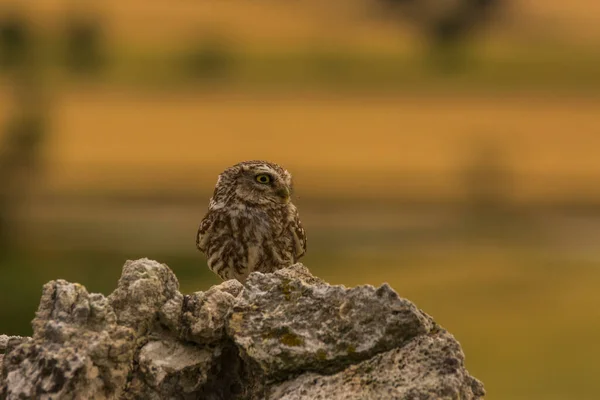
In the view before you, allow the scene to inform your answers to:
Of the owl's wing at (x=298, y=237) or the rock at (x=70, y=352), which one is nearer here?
the rock at (x=70, y=352)

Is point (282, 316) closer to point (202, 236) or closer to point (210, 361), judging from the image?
point (210, 361)

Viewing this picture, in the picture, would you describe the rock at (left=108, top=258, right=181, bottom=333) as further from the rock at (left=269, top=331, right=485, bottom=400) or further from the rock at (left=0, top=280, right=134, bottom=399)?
the rock at (left=269, top=331, right=485, bottom=400)

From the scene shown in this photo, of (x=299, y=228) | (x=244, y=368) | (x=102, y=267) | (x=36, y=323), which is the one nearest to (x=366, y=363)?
(x=244, y=368)

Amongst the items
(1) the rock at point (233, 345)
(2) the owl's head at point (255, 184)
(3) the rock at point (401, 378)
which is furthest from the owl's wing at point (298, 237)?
(3) the rock at point (401, 378)

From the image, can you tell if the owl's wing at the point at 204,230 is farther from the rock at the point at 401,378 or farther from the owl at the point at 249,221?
the rock at the point at 401,378

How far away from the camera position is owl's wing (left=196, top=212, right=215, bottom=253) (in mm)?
12766

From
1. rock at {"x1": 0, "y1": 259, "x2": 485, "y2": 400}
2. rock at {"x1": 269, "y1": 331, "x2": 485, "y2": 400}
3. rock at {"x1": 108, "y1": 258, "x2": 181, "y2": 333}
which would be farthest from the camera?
rock at {"x1": 108, "y1": 258, "x2": 181, "y2": 333}

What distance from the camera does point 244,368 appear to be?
8.65m

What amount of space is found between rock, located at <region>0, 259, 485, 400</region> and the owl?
381cm

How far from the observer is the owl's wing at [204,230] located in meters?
12.8

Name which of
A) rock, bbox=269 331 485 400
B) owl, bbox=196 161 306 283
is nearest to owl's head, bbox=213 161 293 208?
owl, bbox=196 161 306 283

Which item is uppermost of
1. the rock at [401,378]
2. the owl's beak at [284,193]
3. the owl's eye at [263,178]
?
the owl's eye at [263,178]

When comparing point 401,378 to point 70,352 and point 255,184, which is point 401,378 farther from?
point 255,184

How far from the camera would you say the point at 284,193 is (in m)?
12.5
